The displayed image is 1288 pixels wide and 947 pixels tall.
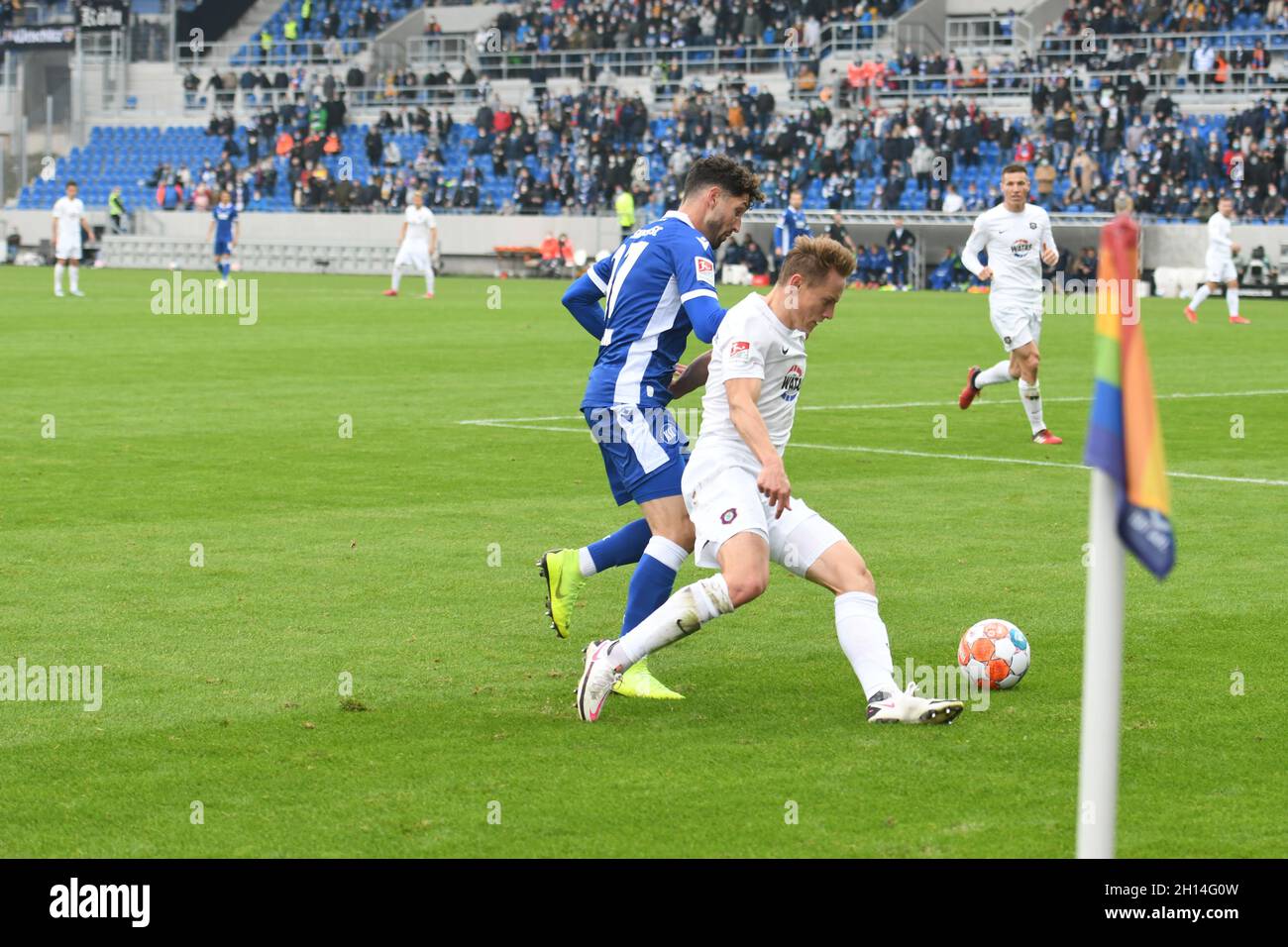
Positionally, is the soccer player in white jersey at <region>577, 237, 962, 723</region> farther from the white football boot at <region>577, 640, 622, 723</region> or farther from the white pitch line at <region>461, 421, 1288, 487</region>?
the white pitch line at <region>461, 421, 1288, 487</region>

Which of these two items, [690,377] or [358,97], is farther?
[358,97]

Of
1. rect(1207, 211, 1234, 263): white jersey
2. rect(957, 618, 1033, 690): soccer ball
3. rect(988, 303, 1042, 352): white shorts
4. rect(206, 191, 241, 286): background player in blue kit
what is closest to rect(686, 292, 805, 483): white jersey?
rect(957, 618, 1033, 690): soccer ball

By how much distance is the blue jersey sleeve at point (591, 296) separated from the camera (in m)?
8.13

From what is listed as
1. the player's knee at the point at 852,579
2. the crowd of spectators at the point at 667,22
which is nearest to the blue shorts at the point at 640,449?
the player's knee at the point at 852,579

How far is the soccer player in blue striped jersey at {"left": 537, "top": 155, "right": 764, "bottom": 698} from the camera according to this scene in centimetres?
744

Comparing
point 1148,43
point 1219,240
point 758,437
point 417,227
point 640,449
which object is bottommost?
point 640,449

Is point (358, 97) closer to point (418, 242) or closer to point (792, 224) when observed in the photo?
point (418, 242)

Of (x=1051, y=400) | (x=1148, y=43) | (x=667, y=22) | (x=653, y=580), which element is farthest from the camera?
(x=667, y=22)

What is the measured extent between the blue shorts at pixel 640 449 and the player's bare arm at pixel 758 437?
692 millimetres

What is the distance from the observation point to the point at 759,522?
6.82 m

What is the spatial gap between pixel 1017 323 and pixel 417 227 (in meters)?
22.6

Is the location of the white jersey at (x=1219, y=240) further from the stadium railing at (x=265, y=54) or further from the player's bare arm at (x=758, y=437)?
the stadium railing at (x=265, y=54)

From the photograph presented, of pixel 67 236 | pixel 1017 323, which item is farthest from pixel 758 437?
pixel 67 236

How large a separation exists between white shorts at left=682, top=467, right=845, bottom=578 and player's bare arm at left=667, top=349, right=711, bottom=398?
759 millimetres
